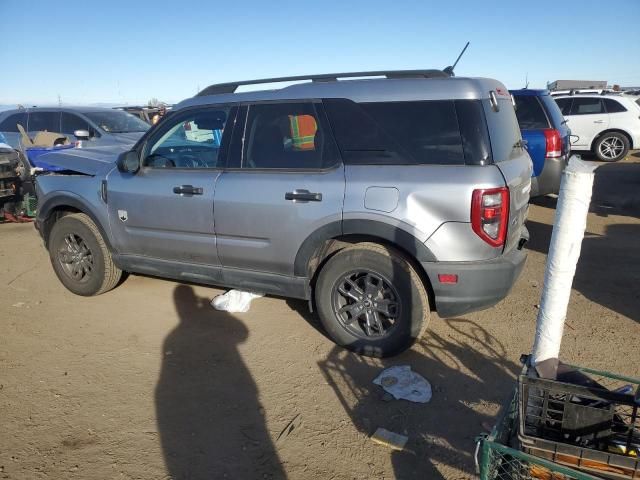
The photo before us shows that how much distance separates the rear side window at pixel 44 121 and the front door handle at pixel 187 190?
22.8 feet

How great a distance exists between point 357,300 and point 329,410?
33.2 inches

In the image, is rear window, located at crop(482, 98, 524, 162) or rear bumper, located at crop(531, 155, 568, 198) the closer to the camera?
rear window, located at crop(482, 98, 524, 162)

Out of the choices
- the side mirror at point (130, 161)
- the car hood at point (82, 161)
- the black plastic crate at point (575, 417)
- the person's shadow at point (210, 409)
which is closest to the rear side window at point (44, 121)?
the car hood at point (82, 161)

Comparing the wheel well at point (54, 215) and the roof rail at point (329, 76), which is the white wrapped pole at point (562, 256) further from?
the wheel well at point (54, 215)

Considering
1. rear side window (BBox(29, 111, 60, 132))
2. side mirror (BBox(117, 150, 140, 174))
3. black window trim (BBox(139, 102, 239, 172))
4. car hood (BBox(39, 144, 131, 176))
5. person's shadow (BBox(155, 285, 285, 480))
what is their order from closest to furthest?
person's shadow (BBox(155, 285, 285, 480)), black window trim (BBox(139, 102, 239, 172)), side mirror (BBox(117, 150, 140, 174)), car hood (BBox(39, 144, 131, 176)), rear side window (BBox(29, 111, 60, 132))

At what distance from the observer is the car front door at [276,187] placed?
3.35 m

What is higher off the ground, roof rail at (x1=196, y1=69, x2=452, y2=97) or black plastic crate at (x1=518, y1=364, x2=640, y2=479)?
roof rail at (x1=196, y1=69, x2=452, y2=97)

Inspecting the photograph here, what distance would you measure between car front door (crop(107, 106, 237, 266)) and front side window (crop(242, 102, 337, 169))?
0.84ft

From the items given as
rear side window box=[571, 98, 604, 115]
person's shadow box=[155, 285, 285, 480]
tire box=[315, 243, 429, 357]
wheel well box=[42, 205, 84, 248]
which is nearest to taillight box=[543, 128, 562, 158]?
tire box=[315, 243, 429, 357]

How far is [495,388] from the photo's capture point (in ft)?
10.0

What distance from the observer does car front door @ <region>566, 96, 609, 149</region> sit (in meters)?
12.1

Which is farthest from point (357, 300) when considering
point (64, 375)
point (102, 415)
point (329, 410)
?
point (64, 375)

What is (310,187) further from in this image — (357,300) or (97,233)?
(97,233)

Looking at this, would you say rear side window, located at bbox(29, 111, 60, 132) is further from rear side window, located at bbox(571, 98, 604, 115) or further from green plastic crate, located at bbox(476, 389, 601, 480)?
rear side window, located at bbox(571, 98, 604, 115)
